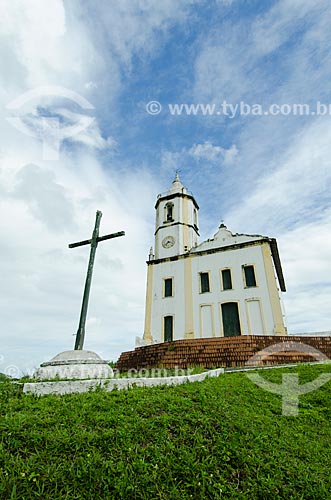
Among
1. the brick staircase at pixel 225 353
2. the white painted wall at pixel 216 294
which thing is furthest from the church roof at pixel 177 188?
the brick staircase at pixel 225 353

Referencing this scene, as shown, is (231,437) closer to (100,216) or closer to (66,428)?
(66,428)

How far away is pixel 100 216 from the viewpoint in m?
9.58

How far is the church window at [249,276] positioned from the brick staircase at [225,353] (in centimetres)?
647

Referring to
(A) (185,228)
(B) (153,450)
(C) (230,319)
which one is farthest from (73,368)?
(A) (185,228)

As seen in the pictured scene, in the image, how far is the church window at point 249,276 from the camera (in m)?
19.4

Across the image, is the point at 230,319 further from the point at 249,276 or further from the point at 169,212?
→ the point at 169,212

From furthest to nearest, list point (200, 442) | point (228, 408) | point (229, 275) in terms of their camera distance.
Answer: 1. point (229, 275)
2. point (228, 408)
3. point (200, 442)

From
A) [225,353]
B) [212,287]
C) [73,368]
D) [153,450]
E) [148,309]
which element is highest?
[212,287]

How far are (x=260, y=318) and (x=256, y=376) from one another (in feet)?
32.4

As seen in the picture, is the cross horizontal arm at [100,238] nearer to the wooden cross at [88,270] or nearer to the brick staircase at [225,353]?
the wooden cross at [88,270]

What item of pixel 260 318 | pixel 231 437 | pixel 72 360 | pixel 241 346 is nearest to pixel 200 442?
pixel 231 437

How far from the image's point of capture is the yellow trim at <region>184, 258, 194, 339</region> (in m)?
19.6

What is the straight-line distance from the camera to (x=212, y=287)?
20484 millimetres

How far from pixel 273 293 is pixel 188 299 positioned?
5.97 meters
